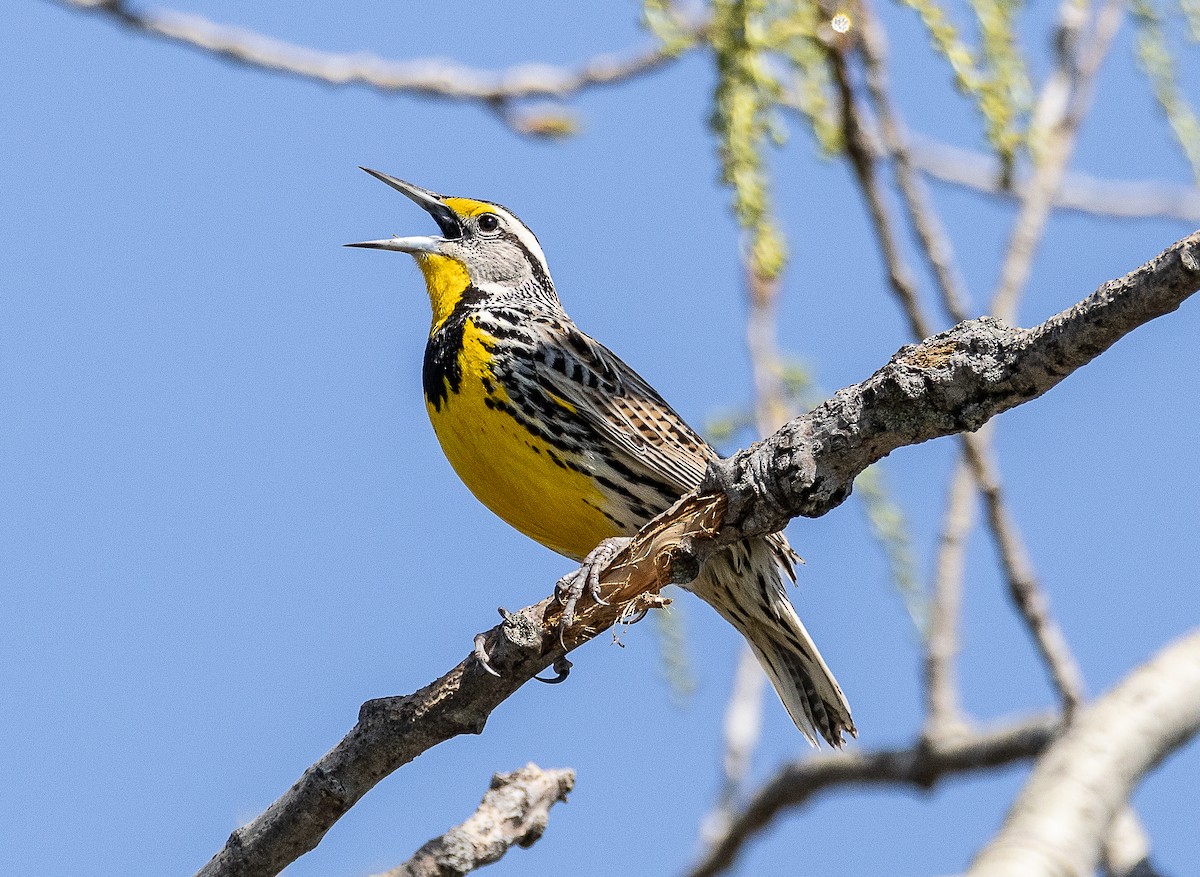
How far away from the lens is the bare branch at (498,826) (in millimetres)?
3363

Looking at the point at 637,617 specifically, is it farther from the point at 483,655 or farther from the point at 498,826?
the point at 498,826

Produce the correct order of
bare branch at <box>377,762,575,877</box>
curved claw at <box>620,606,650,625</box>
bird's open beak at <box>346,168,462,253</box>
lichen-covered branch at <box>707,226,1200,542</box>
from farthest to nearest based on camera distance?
bird's open beak at <box>346,168,462,253</box>
curved claw at <box>620,606,650,625</box>
bare branch at <box>377,762,575,877</box>
lichen-covered branch at <box>707,226,1200,542</box>

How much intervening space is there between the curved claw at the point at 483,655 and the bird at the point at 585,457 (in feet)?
3.24

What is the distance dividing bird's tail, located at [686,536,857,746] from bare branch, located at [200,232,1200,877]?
0.92 m

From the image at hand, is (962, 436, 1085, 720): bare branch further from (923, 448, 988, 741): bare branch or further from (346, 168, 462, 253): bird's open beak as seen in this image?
(346, 168, 462, 253): bird's open beak

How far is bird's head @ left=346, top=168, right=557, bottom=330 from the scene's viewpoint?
5.30m

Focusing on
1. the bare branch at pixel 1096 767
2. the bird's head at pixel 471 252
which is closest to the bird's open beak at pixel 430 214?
the bird's head at pixel 471 252

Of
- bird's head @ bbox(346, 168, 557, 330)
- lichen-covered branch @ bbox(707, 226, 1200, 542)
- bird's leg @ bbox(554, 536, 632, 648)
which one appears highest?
bird's head @ bbox(346, 168, 557, 330)

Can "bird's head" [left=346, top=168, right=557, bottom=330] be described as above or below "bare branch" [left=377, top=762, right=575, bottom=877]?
above

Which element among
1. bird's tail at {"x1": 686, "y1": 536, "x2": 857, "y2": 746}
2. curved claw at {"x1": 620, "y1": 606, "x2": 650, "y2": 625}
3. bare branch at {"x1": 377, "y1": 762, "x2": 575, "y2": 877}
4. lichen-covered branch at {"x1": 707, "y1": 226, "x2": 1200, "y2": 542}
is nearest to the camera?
lichen-covered branch at {"x1": 707, "y1": 226, "x2": 1200, "y2": 542}

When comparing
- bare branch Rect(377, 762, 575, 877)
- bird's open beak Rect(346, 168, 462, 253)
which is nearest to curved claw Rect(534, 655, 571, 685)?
bare branch Rect(377, 762, 575, 877)

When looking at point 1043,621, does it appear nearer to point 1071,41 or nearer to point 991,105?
point 991,105

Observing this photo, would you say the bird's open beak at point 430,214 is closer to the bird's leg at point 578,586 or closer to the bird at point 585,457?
the bird at point 585,457

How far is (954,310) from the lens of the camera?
15.2 feet
